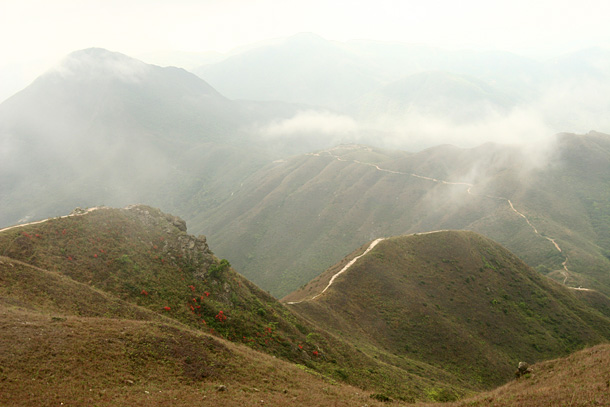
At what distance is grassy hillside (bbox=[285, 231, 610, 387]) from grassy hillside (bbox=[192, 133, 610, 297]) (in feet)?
96.2

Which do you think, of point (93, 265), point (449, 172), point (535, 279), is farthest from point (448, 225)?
point (93, 265)

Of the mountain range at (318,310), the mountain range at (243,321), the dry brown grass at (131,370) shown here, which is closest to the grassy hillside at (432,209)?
the mountain range at (318,310)

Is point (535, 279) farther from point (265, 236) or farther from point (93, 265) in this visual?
point (265, 236)

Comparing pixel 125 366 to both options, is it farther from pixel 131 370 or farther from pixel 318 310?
pixel 318 310

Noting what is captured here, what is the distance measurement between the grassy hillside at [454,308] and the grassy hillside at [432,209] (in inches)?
1154

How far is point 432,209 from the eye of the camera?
410ft

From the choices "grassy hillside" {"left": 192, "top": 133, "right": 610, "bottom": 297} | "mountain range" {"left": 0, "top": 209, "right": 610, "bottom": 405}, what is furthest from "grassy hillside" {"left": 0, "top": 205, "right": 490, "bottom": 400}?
"grassy hillside" {"left": 192, "top": 133, "right": 610, "bottom": 297}

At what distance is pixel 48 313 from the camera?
70.0 ft

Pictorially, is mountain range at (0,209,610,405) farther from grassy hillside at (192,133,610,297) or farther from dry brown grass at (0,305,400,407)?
grassy hillside at (192,133,610,297)

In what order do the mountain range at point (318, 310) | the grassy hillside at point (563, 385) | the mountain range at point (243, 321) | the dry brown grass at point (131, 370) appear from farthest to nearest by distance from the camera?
the mountain range at point (318, 310), the mountain range at point (243, 321), the grassy hillside at point (563, 385), the dry brown grass at point (131, 370)

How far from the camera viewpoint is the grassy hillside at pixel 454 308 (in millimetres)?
44906

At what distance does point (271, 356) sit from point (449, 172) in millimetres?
136629

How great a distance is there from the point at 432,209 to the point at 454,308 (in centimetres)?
7688

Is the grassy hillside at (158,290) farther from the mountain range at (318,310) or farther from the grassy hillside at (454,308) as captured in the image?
the grassy hillside at (454,308)
